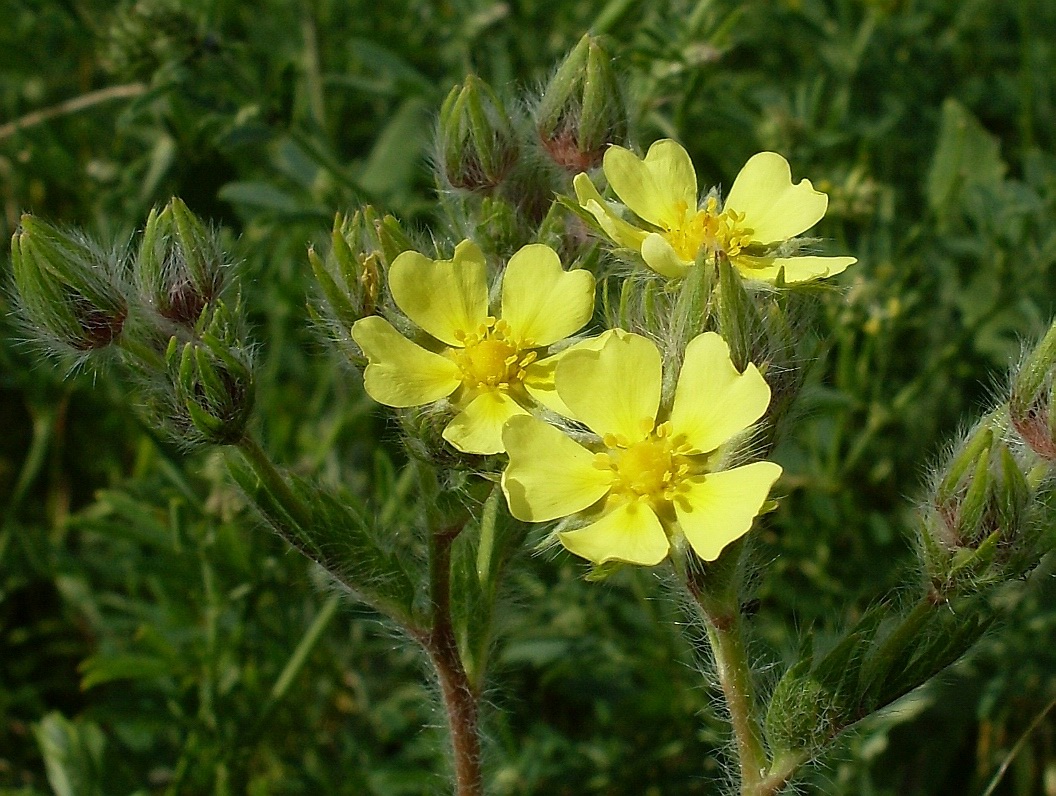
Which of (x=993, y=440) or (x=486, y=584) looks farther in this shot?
(x=486, y=584)

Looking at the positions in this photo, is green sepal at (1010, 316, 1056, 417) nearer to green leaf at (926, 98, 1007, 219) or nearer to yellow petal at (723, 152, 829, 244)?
yellow petal at (723, 152, 829, 244)

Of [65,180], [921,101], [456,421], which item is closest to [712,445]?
[456,421]

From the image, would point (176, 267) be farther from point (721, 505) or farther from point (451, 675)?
point (721, 505)

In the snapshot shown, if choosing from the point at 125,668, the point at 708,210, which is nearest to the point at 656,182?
the point at 708,210

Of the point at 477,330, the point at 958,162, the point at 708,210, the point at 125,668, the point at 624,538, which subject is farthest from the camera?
the point at 958,162

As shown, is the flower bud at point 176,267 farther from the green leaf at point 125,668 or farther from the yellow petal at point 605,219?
the green leaf at point 125,668

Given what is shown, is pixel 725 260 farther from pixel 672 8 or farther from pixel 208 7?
pixel 208 7

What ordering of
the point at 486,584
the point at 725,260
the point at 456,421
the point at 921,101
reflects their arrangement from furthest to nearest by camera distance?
the point at 921,101 < the point at 486,584 < the point at 456,421 < the point at 725,260
